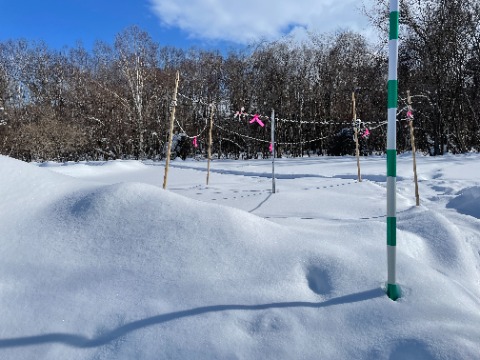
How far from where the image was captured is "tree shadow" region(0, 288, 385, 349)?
4.73 ft

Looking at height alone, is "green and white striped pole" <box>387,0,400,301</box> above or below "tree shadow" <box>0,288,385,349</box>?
A: above

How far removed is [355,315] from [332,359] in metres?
0.30

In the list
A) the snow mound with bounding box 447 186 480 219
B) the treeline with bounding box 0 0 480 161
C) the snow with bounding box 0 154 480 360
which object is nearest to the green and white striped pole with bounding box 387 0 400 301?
the snow with bounding box 0 154 480 360

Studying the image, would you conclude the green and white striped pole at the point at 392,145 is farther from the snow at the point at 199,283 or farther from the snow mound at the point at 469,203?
the snow mound at the point at 469,203

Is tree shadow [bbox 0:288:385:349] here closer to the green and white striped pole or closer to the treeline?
the green and white striped pole

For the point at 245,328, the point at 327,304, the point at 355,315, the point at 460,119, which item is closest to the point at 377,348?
the point at 355,315

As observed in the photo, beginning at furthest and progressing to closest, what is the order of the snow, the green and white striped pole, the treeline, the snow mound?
the treeline, the snow mound, the green and white striped pole, the snow

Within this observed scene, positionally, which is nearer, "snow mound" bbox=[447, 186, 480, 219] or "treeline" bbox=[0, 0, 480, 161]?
"snow mound" bbox=[447, 186, 480, 219]

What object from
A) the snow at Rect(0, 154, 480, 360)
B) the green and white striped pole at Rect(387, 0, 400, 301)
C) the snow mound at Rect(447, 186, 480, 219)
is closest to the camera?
the snow at Rect(0, 154, 480, 360)

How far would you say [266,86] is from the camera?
89.8 feet

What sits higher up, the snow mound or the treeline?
the treeline

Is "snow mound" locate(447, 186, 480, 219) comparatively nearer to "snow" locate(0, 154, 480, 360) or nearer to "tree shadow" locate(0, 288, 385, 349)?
"snow" locate(0, 154, 480, 360)

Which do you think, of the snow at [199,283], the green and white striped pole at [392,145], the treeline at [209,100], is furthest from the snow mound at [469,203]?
the treeline at [209,100]

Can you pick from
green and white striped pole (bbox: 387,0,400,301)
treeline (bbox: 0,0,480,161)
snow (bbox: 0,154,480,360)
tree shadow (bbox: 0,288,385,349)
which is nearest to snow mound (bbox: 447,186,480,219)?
snow (bbox: 0,154,480,360)
